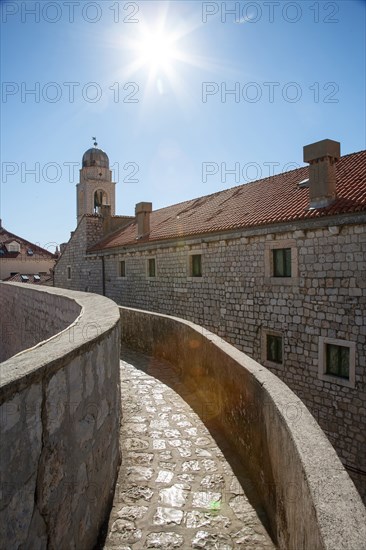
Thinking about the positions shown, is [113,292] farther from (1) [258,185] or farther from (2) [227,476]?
(2) [227,476]

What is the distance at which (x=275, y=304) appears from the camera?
1018 centimetres

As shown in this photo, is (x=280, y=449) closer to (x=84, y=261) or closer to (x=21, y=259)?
(x=84, y=261)

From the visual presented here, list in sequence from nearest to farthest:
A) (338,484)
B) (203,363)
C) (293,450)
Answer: (338,484)
(293,450)
(203,363)

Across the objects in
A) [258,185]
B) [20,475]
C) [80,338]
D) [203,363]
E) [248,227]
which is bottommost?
[203,363]

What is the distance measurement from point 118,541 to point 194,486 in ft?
3.00

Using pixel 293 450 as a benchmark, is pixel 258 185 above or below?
above

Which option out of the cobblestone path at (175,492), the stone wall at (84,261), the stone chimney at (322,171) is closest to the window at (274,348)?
the stone chimney at (322,171)

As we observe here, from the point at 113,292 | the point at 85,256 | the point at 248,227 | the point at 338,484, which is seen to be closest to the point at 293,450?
the point at 338,484

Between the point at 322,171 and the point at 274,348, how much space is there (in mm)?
4624

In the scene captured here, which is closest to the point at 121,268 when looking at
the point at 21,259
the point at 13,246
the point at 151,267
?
the point at 151,267

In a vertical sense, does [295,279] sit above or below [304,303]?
above

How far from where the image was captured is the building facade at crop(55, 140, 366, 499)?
8.38 m

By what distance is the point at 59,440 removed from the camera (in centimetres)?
208

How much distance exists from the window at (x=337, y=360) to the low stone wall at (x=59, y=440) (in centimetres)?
654
